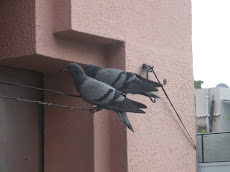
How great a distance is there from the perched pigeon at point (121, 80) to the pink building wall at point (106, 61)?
618 mm

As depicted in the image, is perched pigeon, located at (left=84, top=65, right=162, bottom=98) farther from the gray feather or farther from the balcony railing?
the balcony railing

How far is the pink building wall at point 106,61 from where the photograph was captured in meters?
5.14

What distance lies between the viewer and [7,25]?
5.19m

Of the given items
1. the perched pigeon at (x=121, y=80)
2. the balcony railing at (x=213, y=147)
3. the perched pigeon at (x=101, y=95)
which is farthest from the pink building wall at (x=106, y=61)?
the balcony railing at (x=213, y=147)

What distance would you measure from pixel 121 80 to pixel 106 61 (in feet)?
3.83

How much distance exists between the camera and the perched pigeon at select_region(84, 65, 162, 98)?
4.70 m

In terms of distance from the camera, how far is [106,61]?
19.2 ft

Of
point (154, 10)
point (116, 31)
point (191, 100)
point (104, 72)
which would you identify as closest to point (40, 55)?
point (104, 72)

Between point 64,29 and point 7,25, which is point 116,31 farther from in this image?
point 7,25

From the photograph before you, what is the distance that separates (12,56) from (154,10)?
6.84 ft

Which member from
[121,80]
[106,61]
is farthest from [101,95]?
[106,61]

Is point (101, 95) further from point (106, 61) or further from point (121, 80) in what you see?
point (106, 61)

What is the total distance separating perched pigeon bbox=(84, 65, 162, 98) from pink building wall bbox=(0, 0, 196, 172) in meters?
0.62

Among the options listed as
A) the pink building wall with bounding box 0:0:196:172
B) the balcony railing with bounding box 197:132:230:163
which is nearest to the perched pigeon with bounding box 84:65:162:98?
the pink building wall with bounding box 0:0:196:172
